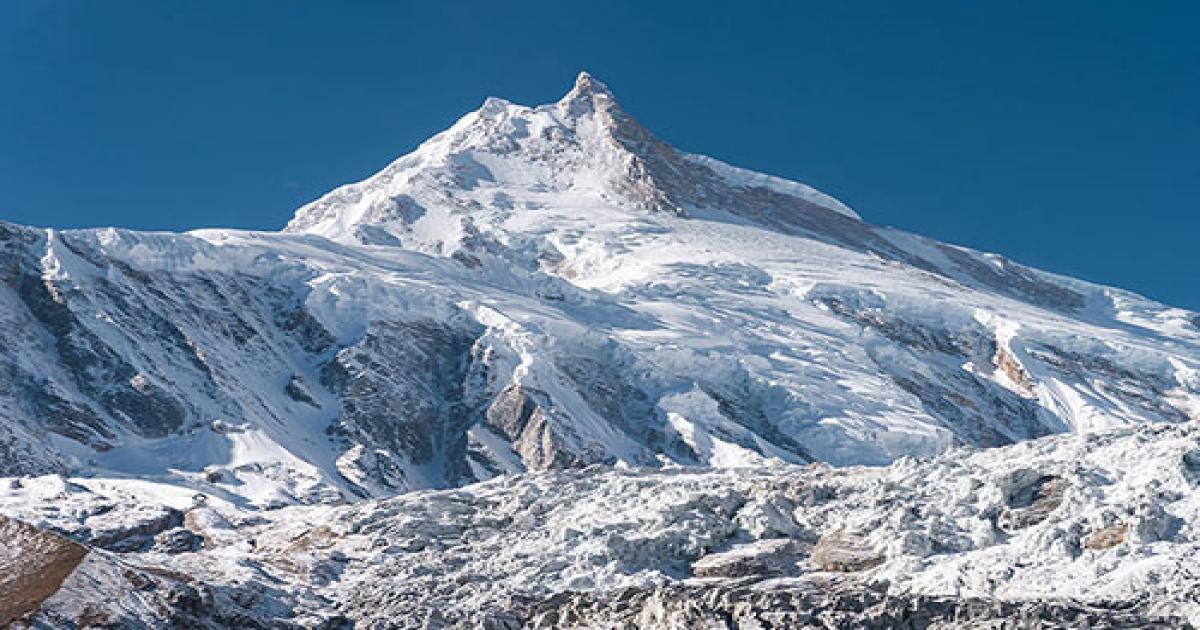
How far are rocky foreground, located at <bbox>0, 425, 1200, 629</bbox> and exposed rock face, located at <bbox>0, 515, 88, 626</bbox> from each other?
86mm

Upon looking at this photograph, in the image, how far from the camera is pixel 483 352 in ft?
459

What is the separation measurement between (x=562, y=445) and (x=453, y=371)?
81.7 ft

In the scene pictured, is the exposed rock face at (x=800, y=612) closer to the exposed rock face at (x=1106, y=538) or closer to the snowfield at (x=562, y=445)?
the snowfield at (x=562, y=445)

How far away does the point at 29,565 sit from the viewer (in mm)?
40500

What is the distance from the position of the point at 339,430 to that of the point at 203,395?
12.9 metres

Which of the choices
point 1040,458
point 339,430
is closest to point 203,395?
point 339,430

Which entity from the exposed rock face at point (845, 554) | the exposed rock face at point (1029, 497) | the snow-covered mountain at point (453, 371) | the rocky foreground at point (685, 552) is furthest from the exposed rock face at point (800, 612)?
the snow-covered mountain at point (453, 371)

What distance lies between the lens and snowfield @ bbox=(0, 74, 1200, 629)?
41.6 metres

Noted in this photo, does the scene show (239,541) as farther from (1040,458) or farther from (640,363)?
(640,363)

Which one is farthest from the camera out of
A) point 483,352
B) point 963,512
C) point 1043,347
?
point 1043,347

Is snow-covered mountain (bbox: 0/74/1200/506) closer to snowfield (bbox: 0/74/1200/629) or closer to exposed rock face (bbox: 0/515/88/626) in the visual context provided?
snowfield (bbox: 0/74/1200/629)

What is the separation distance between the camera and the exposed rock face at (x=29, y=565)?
3800 cm

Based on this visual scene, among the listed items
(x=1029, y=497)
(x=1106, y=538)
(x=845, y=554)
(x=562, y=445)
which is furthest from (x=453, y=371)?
(x=1106, y=538)

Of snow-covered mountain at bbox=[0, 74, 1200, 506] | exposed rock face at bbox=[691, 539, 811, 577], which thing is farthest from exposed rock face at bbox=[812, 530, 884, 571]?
snow-covered mountain at bbox=[0, 74, 1200, 506]
